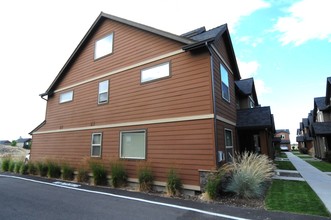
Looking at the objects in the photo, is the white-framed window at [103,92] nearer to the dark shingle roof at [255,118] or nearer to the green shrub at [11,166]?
the dark shingle roof at [255,118]

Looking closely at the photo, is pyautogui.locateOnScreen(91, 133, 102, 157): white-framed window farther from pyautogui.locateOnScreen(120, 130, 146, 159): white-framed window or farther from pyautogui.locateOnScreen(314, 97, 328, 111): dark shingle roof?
pyautogui.locateOnScreen(314, 97, 328, 111): dark shingle roof

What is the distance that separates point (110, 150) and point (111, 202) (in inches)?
167

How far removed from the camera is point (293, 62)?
54.1ft

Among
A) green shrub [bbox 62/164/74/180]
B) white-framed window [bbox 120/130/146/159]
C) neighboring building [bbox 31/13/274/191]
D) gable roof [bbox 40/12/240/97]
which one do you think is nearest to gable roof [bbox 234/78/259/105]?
gable roof [bbox 40/12/240/97]

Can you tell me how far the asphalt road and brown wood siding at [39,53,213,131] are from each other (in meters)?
3.44

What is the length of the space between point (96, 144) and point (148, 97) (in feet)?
14.4

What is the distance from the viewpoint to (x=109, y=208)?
6.01 meters

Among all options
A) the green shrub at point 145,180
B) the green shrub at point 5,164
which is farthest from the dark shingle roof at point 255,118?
the green shrub at point 5,164

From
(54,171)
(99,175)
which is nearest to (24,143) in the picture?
(54,171)

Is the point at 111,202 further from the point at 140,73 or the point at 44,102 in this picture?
the point at 44,102

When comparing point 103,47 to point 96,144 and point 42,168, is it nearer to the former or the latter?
point 96,144

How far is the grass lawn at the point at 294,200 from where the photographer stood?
5510 mm

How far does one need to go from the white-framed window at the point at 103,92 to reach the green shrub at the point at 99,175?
363cm

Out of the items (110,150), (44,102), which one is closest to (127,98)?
(110,150)
